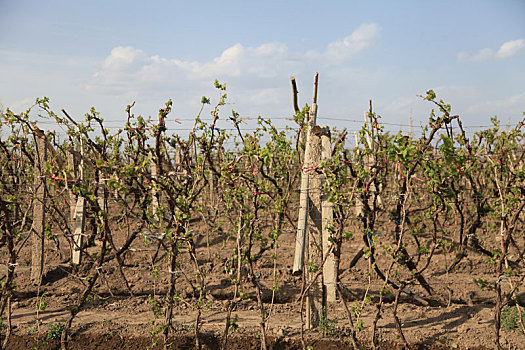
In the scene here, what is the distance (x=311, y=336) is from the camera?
395 cm

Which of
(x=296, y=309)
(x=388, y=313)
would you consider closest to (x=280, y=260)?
(x=296, y=309)

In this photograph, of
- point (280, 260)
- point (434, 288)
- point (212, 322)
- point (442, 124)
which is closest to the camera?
point (442, 124)

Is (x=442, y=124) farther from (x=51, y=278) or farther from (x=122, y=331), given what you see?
(x=51, y=278)

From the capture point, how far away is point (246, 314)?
4617 mm

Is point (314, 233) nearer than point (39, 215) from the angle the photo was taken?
Yes

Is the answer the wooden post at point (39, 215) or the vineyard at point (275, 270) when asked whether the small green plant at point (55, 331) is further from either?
the wooden post at point (39, 215)

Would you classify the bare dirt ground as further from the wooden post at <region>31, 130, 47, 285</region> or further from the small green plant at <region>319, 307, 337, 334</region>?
the wooden post at <region>31, 130, 47, 285</region>

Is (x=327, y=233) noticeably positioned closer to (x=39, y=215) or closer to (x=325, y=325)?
(x=325, y=325)

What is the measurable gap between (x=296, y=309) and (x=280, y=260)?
159cm

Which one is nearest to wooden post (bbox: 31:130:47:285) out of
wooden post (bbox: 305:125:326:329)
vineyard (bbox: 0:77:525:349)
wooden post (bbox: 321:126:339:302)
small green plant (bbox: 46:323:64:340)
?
vineyard (bbox: 0:77:525:349)

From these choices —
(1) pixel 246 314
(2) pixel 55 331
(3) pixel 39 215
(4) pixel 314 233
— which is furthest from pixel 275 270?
(3) pixel 39 215

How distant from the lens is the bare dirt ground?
3939 mm

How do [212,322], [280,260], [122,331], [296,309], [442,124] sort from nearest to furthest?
1. [442,124]
2. [122,331]
3. [212,322]
4. [296,309]
5. [280,260]

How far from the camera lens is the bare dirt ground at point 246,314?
3.94 meters
